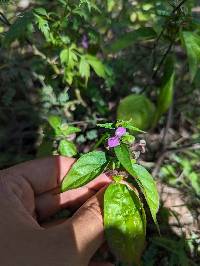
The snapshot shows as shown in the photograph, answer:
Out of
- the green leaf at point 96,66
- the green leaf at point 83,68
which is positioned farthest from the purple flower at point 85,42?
the green leaf at point 83,68

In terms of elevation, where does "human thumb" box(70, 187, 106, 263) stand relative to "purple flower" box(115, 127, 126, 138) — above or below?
below

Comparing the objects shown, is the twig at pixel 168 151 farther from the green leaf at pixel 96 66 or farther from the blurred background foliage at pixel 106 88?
the green leaf at pixel 96 66

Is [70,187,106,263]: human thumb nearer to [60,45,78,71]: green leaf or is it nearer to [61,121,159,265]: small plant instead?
[61,121,159,265]: small plant

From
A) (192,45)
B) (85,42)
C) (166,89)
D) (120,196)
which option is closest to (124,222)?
(120,196)

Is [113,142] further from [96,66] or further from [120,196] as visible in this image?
[96,66]

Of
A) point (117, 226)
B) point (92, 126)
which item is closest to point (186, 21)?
point (92, 126)

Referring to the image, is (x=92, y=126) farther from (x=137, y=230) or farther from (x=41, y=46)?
(x=137, y=230)

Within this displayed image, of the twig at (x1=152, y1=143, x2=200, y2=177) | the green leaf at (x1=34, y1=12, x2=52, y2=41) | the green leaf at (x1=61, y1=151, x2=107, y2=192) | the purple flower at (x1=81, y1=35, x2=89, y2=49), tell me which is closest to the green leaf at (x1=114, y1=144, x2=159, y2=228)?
the green leaf at (x1=61, y1=151, x2=107, y2=192)
